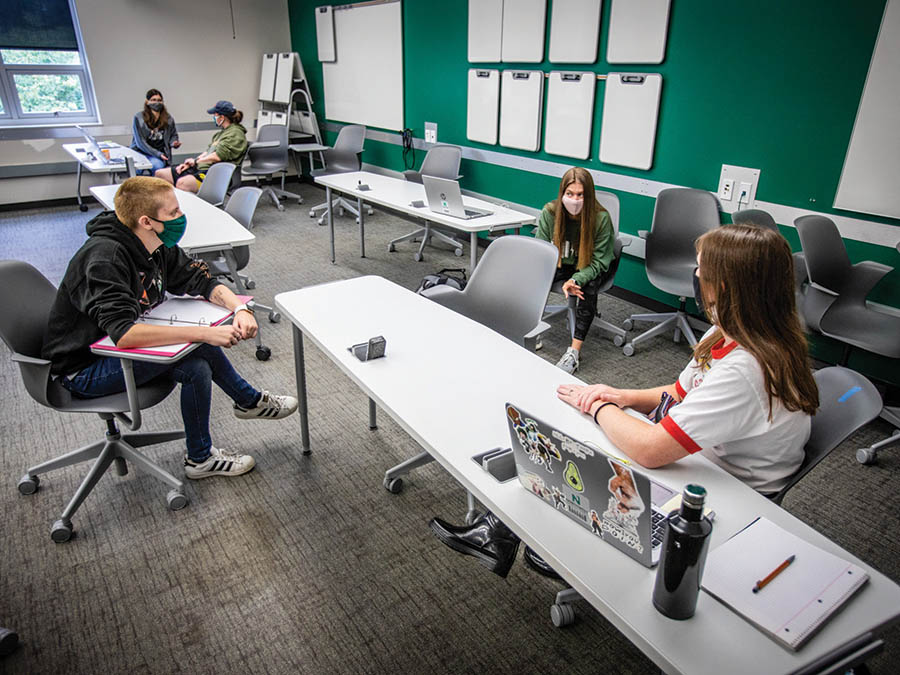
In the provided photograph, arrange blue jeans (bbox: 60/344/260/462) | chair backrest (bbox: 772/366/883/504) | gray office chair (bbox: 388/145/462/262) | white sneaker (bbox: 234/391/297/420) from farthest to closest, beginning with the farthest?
1. gray office chair (bbox: 388/145/462/262)
2. white sneaker (bbox: 234/391/297/420)
3. blue jeans (bbox: 60/344/260/462)
4. chair backrest (bbox: 772/366/883/504)

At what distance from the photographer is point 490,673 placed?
1687 mm

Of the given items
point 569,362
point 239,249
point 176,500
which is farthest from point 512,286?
point 239,249

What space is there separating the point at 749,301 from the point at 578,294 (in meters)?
2.05

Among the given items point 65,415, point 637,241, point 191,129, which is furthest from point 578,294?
point 191,129

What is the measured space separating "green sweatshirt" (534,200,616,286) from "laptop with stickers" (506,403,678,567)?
7.38 ft

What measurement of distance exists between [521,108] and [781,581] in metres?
4.60

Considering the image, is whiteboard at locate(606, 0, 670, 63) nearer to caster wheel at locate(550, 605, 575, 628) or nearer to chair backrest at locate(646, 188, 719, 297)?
chair backrest at locate(646, 188, 719, 297)

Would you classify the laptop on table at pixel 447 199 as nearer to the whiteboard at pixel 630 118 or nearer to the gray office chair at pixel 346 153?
the whiteboard at pixel 630 118

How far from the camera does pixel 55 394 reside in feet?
6.70

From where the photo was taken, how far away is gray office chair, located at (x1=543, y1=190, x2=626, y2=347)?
3633mm

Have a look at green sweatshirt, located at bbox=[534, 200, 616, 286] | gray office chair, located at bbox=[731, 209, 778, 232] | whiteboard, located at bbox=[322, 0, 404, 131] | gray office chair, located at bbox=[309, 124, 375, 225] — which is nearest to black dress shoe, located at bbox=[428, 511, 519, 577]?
green sweatshirt, located at bbox=[534, 200, 616, 286]

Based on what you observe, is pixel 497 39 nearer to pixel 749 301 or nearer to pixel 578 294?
pixel 578 294

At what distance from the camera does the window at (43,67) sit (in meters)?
6.60

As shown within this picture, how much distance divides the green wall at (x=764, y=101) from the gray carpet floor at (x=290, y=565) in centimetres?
145
